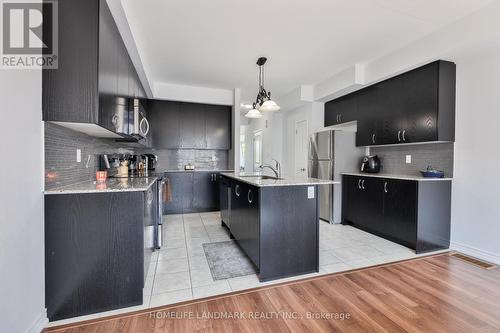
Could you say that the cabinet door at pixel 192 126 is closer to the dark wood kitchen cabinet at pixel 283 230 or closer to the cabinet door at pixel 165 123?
the cabinet door at pixel 165 123

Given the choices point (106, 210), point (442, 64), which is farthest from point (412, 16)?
point (106, 210)

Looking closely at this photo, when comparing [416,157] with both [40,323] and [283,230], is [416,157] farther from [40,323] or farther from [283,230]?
[40,323]

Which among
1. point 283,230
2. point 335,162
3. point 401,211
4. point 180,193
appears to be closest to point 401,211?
point 401,211

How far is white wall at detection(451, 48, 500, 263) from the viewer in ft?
8.63

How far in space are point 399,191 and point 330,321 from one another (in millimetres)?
2123

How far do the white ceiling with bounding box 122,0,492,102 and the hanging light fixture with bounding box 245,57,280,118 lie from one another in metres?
0.14

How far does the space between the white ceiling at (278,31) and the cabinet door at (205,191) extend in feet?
6.88

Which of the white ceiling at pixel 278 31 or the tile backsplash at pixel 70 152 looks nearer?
the tile backsplash at pixel 70 152

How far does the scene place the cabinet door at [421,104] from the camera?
2.90 m

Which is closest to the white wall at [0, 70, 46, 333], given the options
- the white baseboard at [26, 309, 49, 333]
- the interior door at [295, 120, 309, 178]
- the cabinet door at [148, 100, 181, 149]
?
the white baseboard at [26, 309, 49, 333]

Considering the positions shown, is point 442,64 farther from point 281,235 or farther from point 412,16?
point 281,235

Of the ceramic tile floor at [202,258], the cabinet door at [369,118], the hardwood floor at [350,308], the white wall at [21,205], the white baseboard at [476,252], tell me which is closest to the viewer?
the white wall at [21,205]

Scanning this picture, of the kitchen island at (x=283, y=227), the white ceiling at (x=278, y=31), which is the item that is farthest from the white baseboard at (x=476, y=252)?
the white ceiling at (x=278, y=31)

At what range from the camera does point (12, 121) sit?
1.33 meters
